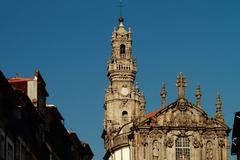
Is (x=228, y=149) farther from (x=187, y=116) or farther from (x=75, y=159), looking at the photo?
(x=75, y=159)

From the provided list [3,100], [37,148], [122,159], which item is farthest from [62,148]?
[122,159]

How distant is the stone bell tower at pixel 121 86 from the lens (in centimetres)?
13050

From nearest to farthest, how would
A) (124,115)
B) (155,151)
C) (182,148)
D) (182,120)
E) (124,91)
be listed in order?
(155,151)
(182,148)
(182,120)
(124,115)
(124,91)

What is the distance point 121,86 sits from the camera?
134 m

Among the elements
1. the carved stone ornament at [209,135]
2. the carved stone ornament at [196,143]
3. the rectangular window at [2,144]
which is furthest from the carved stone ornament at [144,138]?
the rectangular window at [2,144]

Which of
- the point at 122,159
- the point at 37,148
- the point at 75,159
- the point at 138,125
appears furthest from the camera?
the point at 122,159

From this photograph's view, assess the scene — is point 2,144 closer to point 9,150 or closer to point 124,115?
point 9,150

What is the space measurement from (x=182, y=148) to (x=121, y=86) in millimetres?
37887

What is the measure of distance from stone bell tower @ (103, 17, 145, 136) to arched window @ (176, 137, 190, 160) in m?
29.9

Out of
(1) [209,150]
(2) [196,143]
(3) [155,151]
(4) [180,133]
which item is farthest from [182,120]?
(3) [155,151]

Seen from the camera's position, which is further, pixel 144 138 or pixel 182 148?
pixel 182 148

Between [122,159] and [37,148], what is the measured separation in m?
59.1

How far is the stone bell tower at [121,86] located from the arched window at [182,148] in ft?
98.1

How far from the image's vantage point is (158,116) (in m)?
97.2
